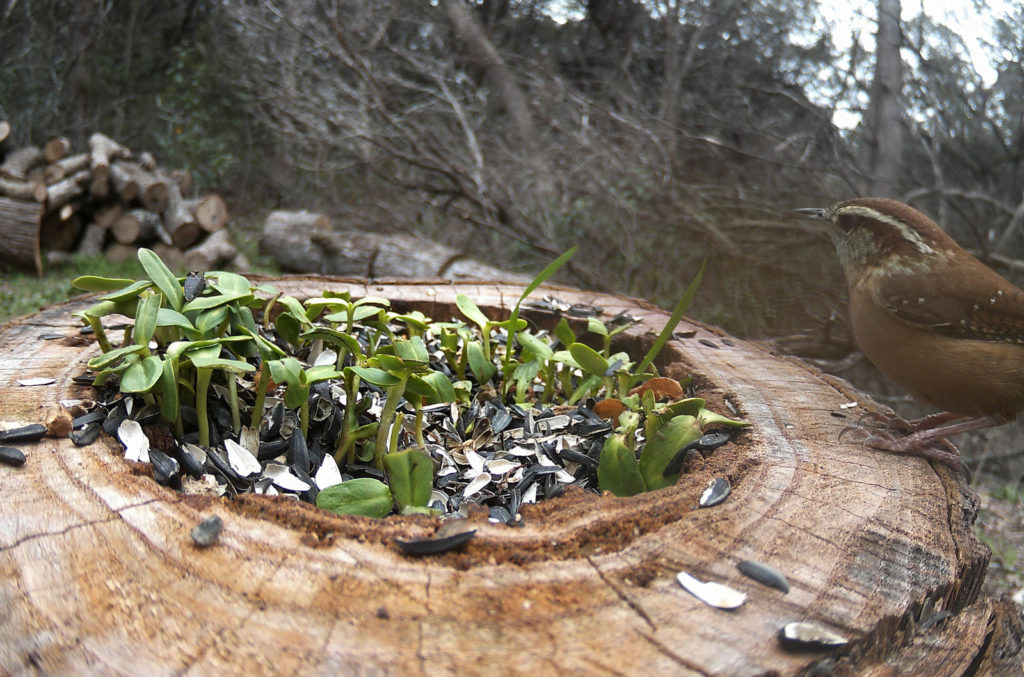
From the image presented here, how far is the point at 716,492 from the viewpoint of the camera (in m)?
1.44

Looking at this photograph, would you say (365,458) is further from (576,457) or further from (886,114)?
(886,114)

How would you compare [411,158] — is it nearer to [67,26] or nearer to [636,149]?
[636,149]

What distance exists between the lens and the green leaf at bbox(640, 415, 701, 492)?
1691 millimetres

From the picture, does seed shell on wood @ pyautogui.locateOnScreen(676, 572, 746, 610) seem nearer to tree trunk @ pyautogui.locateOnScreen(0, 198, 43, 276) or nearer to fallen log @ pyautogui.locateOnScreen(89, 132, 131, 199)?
tree trunk @ pyautogui.locateOnScreen(0, 198, 43, 276)

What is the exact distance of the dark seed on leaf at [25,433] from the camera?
4.75 feet

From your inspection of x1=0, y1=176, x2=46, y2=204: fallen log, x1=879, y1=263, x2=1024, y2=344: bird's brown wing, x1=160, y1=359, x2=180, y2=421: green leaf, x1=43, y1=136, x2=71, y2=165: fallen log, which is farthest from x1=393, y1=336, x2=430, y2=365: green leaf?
x1=43, y1=136, x2=71, y2=165: fallen log

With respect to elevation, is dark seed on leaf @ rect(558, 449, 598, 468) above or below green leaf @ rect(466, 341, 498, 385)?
below

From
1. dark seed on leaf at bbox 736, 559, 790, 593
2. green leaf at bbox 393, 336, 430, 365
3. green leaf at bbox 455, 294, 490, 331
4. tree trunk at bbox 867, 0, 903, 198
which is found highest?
tree trunk at bbox 867, 0, 903, 198

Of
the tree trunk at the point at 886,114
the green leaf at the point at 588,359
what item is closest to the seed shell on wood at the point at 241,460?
the green leaf at the point at 588,359

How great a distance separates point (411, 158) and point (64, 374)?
16.2 ft

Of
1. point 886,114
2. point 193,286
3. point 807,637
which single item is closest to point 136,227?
point 193,286

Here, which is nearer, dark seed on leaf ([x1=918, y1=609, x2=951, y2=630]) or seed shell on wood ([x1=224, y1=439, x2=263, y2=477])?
dark seed on leaf ([x1=918, y1=609, x2=951, y2=630])

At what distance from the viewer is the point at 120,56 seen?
10.2 metres

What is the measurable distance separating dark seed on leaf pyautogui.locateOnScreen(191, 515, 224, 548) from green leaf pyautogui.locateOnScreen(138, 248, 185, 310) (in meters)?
0.79
